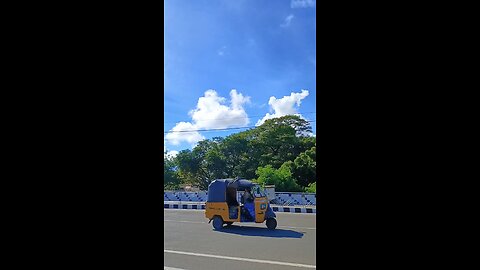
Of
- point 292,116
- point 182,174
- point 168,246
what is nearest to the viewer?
point 168,246

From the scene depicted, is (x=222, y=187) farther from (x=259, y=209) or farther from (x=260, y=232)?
(x=260, y=232)

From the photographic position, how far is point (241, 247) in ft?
15.4

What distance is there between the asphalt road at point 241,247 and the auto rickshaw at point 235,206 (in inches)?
7.3

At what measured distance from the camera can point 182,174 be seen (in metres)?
18.8

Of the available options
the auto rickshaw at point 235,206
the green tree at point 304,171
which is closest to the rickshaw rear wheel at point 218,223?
the auto rickshaw at point 235,206

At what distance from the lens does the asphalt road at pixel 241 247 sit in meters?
3.75

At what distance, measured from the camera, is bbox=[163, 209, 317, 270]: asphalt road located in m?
3.75

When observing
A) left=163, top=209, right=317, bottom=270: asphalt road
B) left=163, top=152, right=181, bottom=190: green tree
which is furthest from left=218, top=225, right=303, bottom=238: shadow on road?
left=163, top=152, right=181, bottom=190: green tree

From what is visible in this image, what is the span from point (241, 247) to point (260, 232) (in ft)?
4.34
